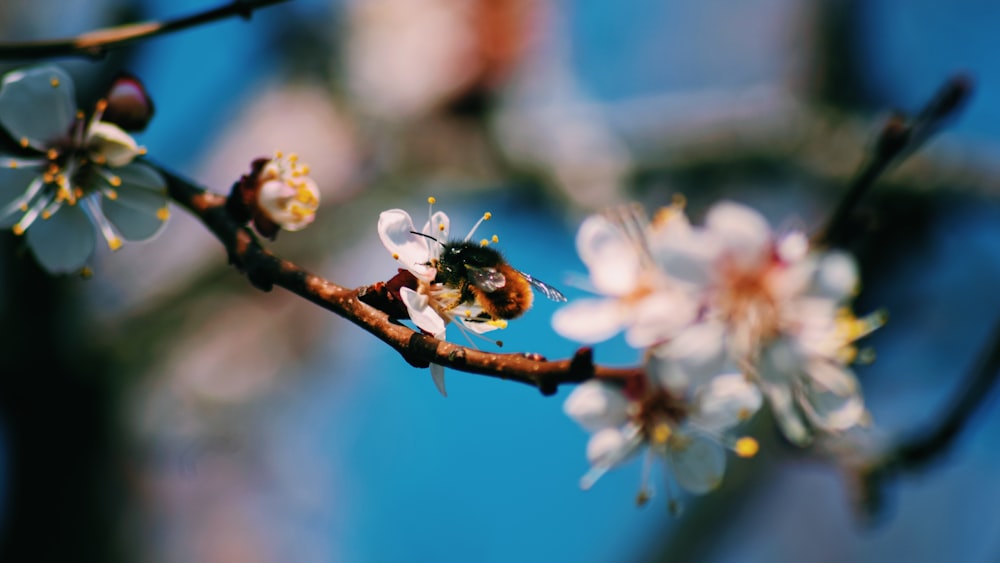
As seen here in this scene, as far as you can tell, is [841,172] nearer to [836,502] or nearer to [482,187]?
[482,187]

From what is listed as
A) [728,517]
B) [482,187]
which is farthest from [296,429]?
[728,517]

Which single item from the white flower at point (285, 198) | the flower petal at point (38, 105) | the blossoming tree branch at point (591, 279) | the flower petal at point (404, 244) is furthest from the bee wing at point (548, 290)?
the flower petal at point (38, 105)

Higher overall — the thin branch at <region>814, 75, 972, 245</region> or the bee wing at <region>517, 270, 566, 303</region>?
the bee wing at <region>517, 270, 566, 303</region>

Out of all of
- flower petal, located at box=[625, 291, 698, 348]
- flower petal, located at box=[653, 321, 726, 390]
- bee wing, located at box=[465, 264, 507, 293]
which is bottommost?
flower petal, located at box=[653, 321, 726, 390]

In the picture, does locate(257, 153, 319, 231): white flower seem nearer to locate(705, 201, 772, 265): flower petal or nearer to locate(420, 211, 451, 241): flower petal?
locate(420, 211, 451, 241): flower petal

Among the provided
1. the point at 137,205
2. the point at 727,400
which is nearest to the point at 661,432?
the point at 727,400

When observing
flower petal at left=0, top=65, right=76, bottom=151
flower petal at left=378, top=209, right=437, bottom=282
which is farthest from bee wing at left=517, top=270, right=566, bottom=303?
flower petal at left=0, top=65, right=76, bottom=151
